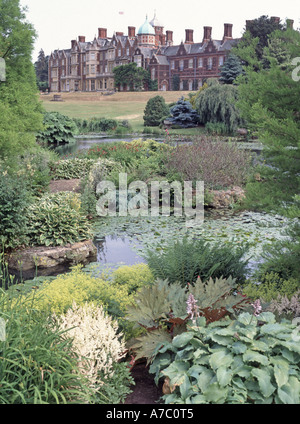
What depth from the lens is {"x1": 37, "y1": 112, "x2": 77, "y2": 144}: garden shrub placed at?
25.5 m

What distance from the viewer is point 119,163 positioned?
12789mm

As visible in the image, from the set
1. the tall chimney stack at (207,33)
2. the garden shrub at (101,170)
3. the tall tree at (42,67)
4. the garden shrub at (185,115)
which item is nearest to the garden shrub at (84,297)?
the garden shrub at (101,170)

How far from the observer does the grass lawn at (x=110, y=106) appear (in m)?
41.6

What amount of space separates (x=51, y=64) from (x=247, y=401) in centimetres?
8004

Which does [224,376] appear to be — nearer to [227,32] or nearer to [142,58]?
[227,32]

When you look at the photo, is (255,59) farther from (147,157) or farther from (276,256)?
(147,157)

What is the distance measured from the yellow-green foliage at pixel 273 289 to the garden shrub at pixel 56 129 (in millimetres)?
22113

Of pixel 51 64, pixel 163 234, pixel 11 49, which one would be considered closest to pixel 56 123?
pixel 11 49

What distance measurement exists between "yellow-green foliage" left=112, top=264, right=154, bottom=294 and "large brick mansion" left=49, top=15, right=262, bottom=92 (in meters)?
51.1

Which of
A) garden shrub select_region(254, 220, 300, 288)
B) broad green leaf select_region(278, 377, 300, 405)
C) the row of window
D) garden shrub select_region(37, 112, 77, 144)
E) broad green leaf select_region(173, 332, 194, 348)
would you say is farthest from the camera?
the row of window

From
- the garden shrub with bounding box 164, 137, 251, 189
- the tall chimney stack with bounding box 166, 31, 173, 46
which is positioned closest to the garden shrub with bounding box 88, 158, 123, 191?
the garden shrub with bounding box 164, 137, 251, 189

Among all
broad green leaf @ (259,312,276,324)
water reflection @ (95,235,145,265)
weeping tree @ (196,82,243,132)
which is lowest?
water reflection @ (95,235,145,265)

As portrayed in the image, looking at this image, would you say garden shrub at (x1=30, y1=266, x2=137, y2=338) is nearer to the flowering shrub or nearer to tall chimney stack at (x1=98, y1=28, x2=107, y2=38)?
the flowering shrub
